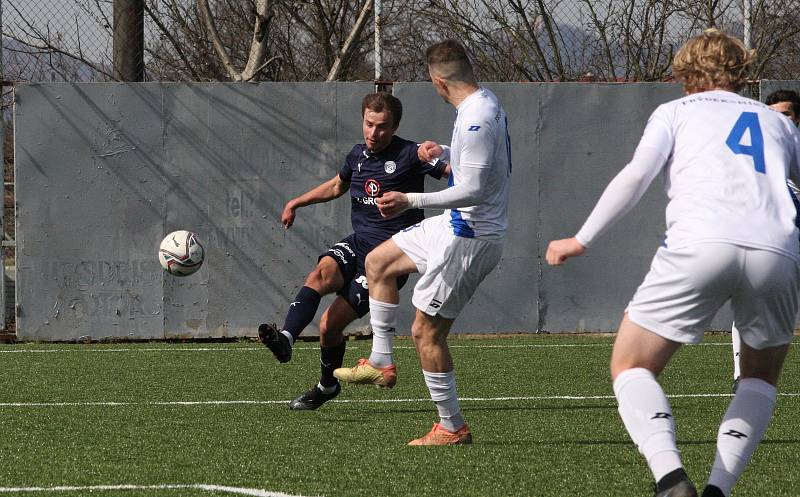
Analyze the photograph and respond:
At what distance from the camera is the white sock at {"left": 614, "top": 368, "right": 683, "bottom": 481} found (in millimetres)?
3531

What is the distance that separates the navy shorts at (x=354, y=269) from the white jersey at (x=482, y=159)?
1.46m

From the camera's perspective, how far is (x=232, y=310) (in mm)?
11922

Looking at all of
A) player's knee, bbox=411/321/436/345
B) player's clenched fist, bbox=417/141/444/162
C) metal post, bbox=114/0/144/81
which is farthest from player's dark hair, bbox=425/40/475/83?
metal post, bbox=114/0/144/81

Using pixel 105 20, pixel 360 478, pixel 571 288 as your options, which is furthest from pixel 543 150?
pixel 360 478

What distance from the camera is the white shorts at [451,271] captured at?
5.54 meters

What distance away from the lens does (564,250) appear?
3.71m

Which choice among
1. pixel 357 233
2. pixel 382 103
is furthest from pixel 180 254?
pixel 382 103

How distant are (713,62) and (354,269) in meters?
3.62

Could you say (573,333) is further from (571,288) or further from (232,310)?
(232,310)

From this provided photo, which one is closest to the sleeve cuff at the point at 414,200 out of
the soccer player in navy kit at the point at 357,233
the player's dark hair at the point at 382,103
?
the soccer player in navy kit at the point at 357,233

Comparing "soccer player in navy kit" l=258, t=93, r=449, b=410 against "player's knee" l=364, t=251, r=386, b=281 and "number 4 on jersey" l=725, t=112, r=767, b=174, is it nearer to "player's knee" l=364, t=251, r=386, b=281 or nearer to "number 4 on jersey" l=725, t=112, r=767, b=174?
"player's knee" l=364, t=251, r=386, b=281

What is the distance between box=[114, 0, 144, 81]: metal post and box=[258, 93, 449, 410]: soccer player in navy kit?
5516 mm

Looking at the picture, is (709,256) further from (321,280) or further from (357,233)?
(357,233)

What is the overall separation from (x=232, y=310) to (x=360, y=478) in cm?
733
